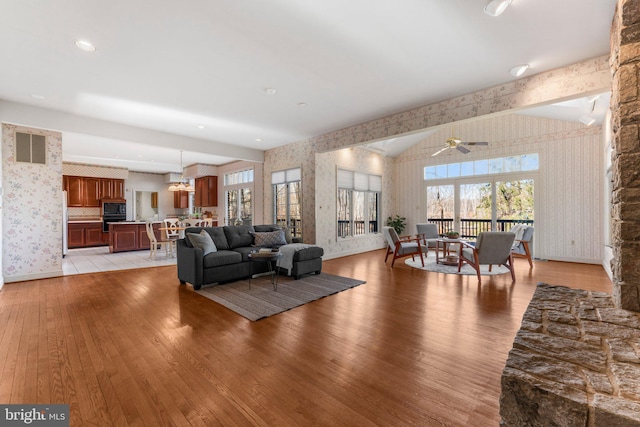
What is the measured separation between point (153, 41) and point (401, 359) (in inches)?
148

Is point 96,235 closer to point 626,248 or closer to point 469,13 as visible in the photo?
point 469,13

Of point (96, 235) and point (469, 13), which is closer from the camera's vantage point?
point (469, 13)

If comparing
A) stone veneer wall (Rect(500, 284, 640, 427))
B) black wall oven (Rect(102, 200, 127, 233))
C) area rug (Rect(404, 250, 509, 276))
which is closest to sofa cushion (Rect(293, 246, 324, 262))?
area rug (Rect(404, 250, 509, 276))

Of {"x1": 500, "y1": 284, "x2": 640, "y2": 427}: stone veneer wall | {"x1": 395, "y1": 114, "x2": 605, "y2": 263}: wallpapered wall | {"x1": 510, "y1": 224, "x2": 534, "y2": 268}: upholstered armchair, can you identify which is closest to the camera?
{"x1": 500, "y1": 284, "x2": 640, "y2": 427}: stone veneer wall

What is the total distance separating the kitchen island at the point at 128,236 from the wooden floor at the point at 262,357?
13.9ft

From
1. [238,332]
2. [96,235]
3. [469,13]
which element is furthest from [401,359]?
[96,235]

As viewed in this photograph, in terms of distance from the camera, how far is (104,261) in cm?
663

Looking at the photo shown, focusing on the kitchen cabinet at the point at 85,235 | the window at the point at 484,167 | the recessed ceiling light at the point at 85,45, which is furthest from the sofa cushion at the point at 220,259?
the kitchen cabinet at the point at 85,235

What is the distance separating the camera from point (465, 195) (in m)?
7.63

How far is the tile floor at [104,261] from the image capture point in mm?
5766

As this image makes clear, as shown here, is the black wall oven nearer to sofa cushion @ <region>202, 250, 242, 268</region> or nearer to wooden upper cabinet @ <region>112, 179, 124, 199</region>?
wooden upper cabinet @ <region>112, 179, 124, 199</region>

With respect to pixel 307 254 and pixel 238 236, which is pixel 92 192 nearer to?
pixel 238 236

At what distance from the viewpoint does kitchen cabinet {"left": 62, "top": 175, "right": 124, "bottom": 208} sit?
894cm

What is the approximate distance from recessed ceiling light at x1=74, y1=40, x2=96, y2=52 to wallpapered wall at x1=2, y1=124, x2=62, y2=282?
10.4 feet
